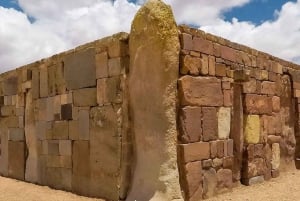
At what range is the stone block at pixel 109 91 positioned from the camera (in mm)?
6391

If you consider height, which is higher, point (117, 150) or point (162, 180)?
point (117, 150)

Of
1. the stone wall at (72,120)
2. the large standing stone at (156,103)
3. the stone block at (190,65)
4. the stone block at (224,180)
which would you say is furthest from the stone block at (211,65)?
the stone block at (224,180)

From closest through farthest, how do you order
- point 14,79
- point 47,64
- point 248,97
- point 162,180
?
point 162,180
point 248,97
point 47,64
point 14,79

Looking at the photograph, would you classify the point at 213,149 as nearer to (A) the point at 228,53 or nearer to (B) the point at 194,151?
(B) the point at 194,151

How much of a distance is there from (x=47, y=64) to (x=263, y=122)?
4.69 m

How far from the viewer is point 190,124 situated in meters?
6.17

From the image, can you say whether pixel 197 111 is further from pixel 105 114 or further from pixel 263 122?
pixel 263 122

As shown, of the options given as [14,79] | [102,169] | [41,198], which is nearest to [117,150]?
[102,169]

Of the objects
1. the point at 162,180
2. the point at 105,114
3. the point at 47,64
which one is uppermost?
the point at 47,64

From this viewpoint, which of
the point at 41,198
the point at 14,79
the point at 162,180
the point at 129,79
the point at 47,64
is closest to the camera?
the point at 162,180

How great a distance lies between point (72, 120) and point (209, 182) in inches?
111

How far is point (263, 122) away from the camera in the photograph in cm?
820

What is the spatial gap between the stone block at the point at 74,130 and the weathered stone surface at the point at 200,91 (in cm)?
229

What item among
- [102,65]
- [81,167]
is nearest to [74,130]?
[81,167]
